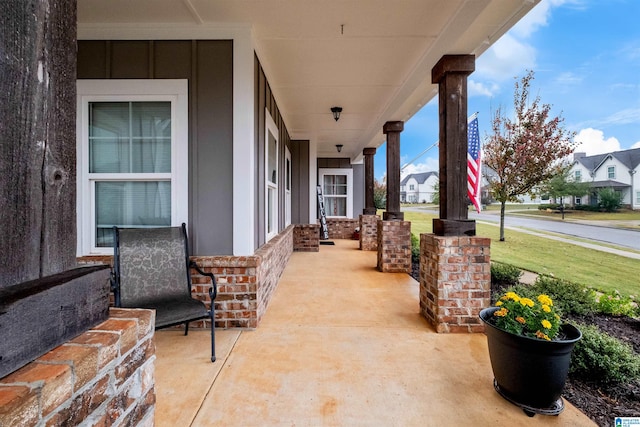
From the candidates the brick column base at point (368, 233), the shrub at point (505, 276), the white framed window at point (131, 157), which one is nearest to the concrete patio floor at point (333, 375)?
the white framed window at point (131, 157)

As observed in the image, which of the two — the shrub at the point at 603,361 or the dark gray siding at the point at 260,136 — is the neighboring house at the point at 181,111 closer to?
the dark gray siding at the point at 260,136

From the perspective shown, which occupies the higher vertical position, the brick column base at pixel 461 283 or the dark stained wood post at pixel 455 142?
the dark stained wood post at pixel 455 142

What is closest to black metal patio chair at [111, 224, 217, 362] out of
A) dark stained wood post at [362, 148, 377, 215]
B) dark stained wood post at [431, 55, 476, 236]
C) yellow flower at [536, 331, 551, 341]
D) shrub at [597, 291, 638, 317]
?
yellow flower at [536, 331, 551, 341]

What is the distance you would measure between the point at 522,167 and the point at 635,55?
323cm

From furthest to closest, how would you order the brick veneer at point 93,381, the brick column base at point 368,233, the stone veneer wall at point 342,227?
the stone veneer wall at point 342,227, the brick column base at point 368,233, the brick veneer at point 93,381

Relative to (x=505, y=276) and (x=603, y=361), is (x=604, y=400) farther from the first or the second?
(x=505, y=276)

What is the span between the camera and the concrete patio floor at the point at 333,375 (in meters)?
1.77

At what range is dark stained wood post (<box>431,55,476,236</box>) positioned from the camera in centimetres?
301

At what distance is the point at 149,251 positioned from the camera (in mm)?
2666

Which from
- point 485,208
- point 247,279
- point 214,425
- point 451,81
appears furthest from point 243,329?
point 485,208

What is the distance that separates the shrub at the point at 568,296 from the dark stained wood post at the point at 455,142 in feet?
3.56

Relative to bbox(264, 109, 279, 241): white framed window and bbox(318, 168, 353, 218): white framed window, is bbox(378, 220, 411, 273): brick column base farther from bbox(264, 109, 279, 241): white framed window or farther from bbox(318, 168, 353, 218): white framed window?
bbox(318, 168, 353, 218): white framed window

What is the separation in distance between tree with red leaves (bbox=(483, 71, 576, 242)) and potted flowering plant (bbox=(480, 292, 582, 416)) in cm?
448

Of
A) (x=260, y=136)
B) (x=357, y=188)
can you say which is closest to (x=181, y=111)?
(x=260, y=136)
